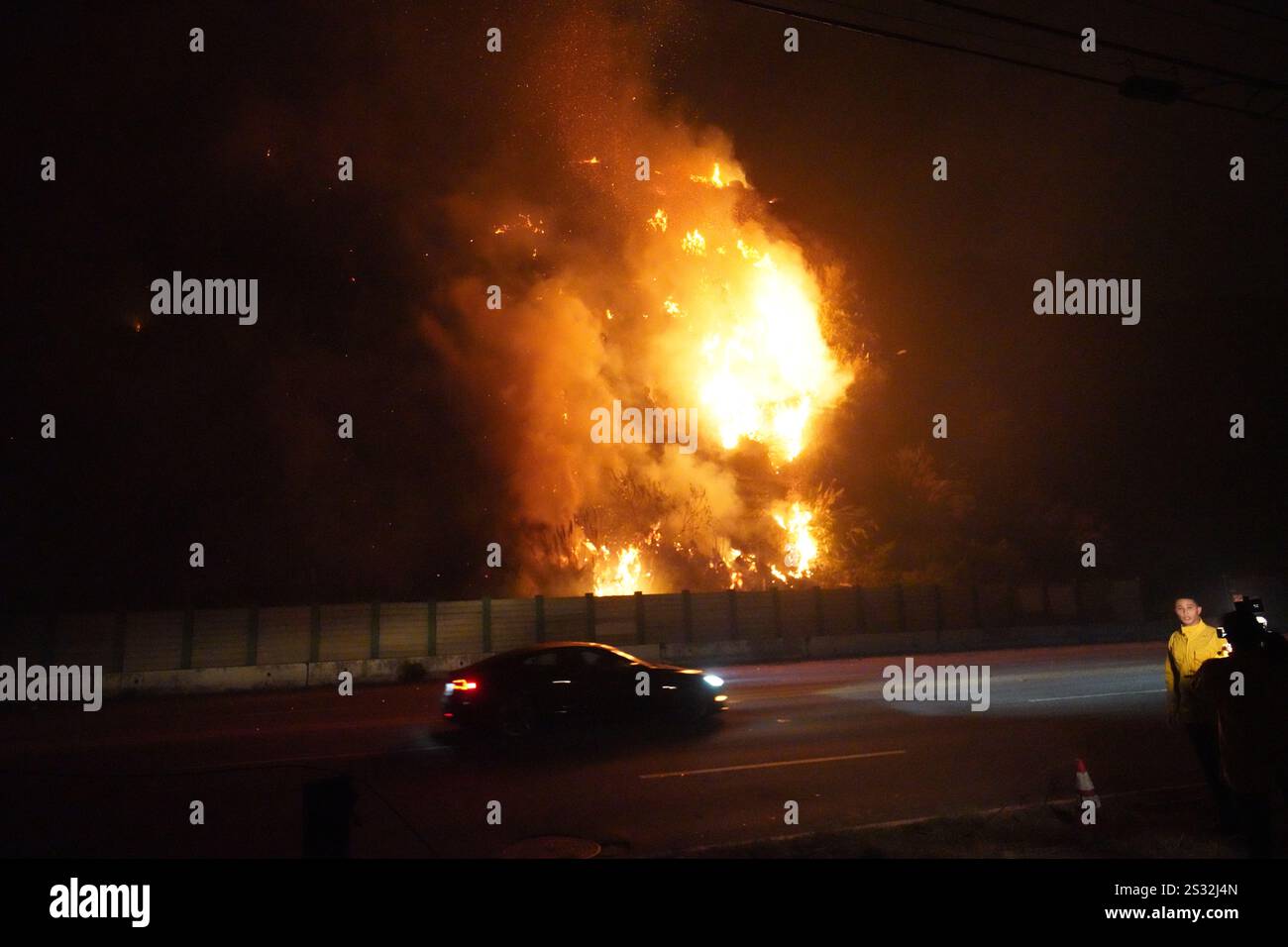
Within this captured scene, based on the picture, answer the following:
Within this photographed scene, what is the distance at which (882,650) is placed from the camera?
92.9ft

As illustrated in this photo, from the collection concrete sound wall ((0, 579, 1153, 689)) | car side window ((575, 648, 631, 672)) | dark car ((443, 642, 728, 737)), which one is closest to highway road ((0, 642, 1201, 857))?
dark car ((443, 642, 728, 737))

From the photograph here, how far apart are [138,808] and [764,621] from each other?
70.6ft

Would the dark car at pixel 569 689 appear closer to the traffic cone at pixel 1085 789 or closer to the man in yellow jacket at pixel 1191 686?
the traffic cone at pixel 1085 789

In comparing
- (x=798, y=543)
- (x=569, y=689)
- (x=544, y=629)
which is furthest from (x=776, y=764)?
(x=798, y=543)

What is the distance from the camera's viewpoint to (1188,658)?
7.66 metres

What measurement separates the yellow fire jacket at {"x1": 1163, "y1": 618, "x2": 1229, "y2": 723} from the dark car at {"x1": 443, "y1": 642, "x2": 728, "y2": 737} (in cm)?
663

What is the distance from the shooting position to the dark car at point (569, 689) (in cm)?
1181

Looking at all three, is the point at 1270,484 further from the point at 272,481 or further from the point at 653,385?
the point at 272,481

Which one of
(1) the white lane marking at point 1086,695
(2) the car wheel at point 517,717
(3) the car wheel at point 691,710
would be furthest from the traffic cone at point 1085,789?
(1) the white lane marking at point 1086,695

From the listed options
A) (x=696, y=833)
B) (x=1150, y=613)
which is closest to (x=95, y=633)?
(x=696, y=833)

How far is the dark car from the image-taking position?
11.8 metres

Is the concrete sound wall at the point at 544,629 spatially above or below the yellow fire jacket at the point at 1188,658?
below

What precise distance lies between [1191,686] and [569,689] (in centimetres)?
770

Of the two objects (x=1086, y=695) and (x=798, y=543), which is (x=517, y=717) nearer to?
(x=1086, y=695)
